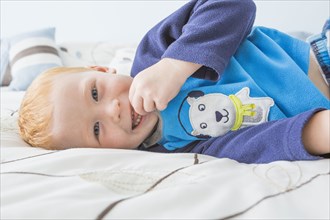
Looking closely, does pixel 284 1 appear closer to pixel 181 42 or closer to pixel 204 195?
pixel 181 42

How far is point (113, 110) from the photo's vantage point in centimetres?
84

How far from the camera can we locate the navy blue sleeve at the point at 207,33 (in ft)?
2.57

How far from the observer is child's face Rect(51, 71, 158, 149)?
85 centimetres

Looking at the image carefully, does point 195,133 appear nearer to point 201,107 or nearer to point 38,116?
point 201,107

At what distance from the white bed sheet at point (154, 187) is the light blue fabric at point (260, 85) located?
21cm

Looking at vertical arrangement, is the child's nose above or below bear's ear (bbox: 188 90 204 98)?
below

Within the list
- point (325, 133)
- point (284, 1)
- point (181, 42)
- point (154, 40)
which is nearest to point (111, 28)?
point (284, 1)

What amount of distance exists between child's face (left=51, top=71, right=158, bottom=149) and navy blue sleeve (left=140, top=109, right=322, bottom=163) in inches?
5.7

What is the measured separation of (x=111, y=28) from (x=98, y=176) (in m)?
2.18

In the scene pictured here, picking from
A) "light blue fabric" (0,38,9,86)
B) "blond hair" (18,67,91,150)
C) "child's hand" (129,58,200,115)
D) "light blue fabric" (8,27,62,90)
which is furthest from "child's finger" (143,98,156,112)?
"light blue fabric" (0,38,9,86)

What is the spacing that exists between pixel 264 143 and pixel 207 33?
0.25 m

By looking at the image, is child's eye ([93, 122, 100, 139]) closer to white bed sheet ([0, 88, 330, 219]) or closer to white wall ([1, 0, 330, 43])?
white bed sheet ([0, 88, 330, 219])

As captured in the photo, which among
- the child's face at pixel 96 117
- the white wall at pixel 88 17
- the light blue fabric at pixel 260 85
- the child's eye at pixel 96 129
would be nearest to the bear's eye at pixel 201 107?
the light blue fabric at pixel 260 85

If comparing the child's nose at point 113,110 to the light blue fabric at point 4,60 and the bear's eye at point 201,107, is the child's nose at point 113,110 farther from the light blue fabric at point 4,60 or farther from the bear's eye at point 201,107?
the light blue fabric at point 4,60
